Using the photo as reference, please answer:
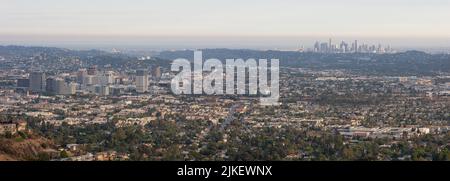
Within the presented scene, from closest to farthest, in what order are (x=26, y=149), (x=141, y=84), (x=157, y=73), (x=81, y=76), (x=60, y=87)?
(x=26, y=149)
(x=60, y=87)
(x=141, y=84)
(x=81, y=76)
(x=157, y=73)

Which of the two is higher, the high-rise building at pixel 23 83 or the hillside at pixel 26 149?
the hillside at pixel 26 149

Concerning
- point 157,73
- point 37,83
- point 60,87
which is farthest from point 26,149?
point 157,73

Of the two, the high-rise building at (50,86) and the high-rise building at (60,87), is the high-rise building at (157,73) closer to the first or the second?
the high-rise building at (50,86)

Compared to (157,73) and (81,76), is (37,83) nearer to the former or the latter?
(81,76)

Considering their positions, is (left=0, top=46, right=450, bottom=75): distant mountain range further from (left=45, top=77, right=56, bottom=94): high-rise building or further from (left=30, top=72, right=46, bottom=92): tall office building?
(left=45, top=77, right=56, bottom=94): high-rise building

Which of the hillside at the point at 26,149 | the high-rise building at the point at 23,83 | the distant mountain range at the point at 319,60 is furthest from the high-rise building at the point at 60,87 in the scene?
the hillside at the point at 26,149

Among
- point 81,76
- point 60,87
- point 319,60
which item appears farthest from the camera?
point 319,60

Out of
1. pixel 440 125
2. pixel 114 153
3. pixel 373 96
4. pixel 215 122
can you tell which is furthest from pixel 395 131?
pixel 373 96

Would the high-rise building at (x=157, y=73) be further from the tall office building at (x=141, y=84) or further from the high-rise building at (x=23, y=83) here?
the high-rise building at (x=23, y=83)

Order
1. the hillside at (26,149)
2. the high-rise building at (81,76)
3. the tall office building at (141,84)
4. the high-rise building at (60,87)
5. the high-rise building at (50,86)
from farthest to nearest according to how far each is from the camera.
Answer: the high-rise building at (81,76), the tall office building at (141,84), the high-rise building at (50,86), the high-rise building at (60,87), the hillside at (26,149)

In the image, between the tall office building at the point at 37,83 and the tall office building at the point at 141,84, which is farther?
the tall office building at the point at 141,84

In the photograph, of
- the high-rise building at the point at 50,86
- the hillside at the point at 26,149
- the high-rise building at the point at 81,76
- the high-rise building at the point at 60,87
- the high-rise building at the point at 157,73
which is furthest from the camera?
the high-rise building at the point at 157,73
